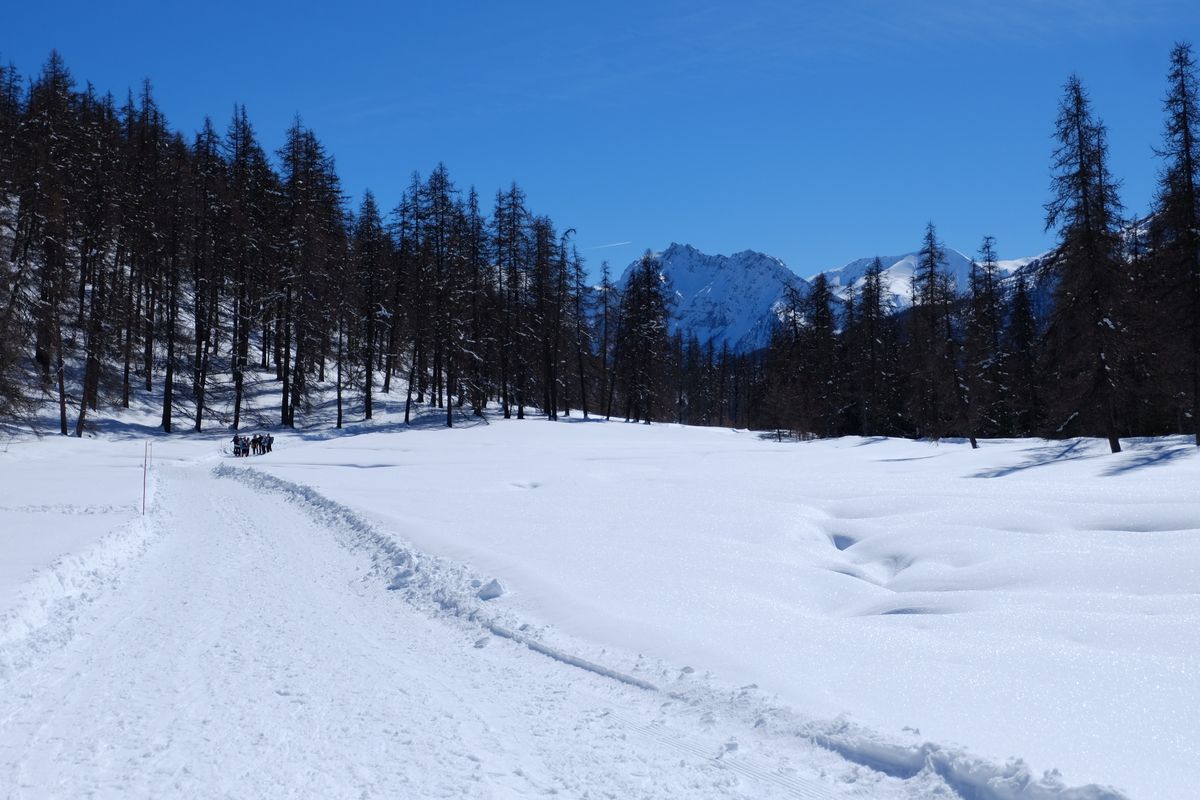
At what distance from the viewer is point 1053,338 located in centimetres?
2873

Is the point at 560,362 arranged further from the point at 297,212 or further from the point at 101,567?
the point at 101,567

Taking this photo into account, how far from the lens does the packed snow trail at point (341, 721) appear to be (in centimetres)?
478

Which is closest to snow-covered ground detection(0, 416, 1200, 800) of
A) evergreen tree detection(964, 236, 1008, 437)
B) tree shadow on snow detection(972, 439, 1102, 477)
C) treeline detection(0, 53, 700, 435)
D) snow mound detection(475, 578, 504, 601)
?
snow mound detection(475, 578, 504, 601)

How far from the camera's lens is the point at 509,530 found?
1456 cm

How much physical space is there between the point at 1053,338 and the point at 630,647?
2814 cm

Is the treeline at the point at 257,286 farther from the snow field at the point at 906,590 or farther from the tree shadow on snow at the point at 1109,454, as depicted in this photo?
the tree shadow on snow at the point at 1109,454

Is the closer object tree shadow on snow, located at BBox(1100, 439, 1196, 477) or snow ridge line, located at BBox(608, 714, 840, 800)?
snow ridge line, located at BBox(608, 714, 840, 800)

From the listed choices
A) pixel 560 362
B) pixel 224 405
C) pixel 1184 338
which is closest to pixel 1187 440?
pixel 1184 338

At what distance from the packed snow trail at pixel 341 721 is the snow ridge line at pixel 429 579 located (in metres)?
0.19

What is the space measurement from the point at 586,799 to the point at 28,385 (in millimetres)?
39565

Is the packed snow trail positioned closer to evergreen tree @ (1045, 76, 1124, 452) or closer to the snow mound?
the snow mound

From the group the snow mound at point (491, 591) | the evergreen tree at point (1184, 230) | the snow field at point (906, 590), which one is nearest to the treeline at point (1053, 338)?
the evergreen tree at point (1184, 230)

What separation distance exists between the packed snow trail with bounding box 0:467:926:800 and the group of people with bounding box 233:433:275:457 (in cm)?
2526

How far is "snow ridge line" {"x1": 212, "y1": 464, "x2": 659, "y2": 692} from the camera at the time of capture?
754 cm
